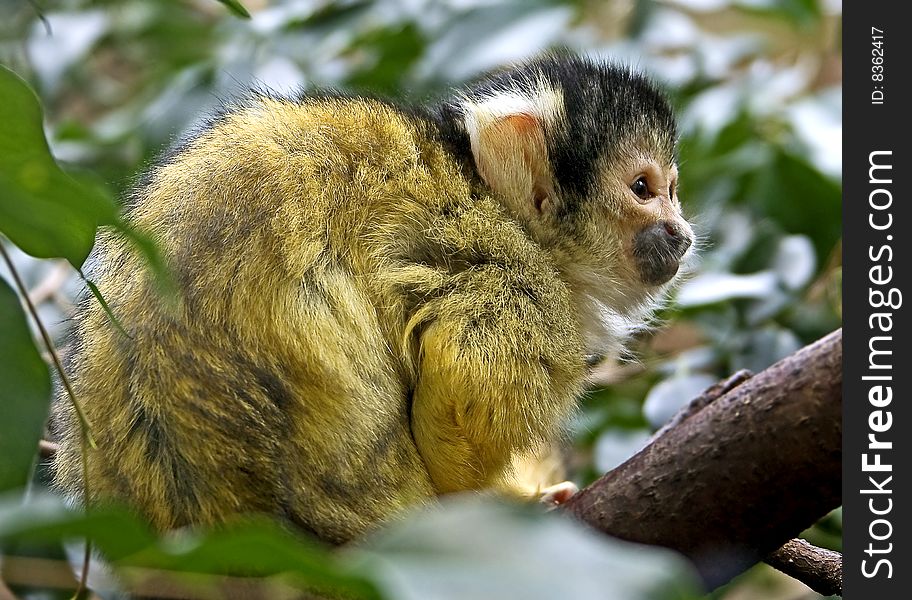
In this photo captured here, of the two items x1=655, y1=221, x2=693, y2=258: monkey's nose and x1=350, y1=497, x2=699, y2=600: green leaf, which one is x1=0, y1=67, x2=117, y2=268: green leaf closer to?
x1=350, y1=497, x2=699, y2=600: green leaf

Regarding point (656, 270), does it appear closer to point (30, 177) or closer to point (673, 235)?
point (673, 235)

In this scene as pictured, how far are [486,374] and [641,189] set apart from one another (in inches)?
22.2

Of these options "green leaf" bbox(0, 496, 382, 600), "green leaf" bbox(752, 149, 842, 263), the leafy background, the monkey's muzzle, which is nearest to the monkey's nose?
the monkey's muzzle

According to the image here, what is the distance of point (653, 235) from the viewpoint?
1.82 meters

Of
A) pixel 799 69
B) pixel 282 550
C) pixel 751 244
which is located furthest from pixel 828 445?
pixel 799 69

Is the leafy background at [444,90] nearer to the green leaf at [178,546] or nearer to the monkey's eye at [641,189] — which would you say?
the green leaf at [178,546]

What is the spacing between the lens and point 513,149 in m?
1.70

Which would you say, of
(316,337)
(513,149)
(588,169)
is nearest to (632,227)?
(588,169)

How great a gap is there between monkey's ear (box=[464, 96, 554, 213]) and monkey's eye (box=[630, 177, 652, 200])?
16 centimetres

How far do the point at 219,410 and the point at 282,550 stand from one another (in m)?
0.66

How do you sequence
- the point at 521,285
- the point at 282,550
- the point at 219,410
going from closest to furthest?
the point at 282,550
the point at 219,410
the point at 521,285

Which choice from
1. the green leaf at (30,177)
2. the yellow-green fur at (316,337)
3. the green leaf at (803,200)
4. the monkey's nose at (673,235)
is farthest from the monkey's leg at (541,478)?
the green leaf at (30,177)

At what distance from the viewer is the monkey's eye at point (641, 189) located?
71.6 inches

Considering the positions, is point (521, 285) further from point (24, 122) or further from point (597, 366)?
point (24, 122)
